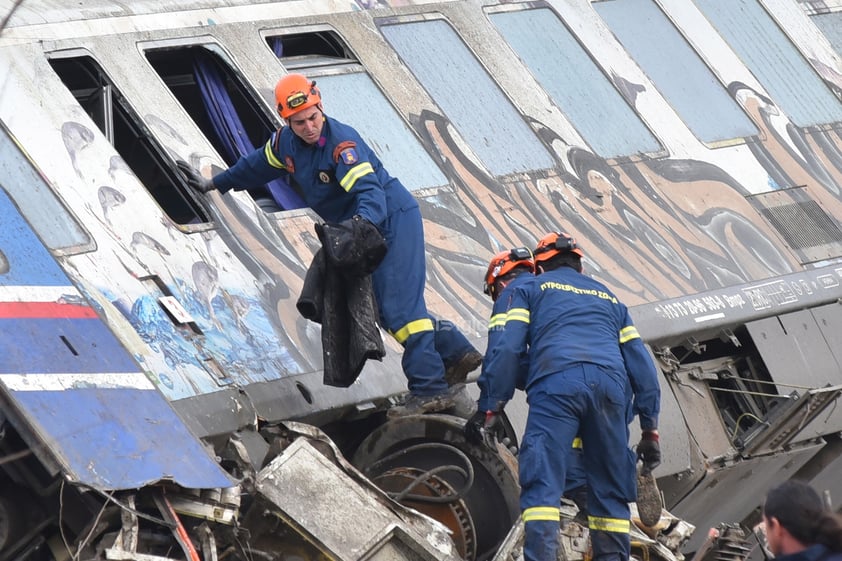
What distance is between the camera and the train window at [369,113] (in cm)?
1195

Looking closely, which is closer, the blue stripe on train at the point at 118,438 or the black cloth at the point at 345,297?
the blue stripe on train at the point at 118,438

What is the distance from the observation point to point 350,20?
1278 centimetres

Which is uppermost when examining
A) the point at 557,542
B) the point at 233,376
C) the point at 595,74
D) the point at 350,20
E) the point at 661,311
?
the point at 350,20

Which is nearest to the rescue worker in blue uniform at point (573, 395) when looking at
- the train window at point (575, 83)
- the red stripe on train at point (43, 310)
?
the red stripe on train at point (43, 310)

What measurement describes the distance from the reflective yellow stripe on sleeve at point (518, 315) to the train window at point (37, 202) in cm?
233

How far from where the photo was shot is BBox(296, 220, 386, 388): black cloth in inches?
375

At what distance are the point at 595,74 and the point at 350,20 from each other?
78.0 inches

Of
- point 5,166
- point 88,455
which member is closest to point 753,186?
point 5,166

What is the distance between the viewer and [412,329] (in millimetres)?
9922

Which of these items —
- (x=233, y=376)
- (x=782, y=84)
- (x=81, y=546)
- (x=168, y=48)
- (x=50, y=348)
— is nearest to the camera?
(x=81, y=546)

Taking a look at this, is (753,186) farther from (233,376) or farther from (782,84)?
(233,376)

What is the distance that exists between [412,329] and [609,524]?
1542 millimetres

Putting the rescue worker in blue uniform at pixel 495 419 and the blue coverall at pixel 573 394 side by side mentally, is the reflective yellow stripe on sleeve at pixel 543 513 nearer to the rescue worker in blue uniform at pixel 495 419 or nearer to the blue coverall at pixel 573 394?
the blue coverall at pixel 573 394

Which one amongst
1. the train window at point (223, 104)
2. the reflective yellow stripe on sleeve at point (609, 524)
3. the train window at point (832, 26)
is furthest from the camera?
the train window at point (832, 26)
